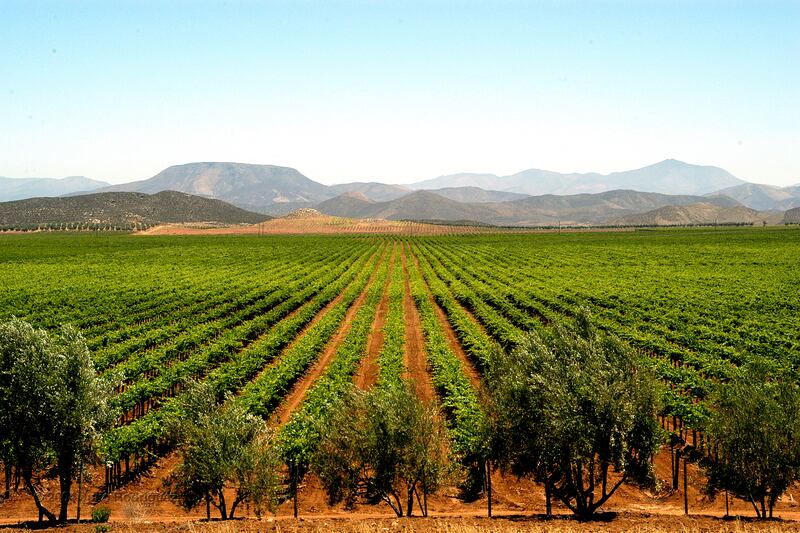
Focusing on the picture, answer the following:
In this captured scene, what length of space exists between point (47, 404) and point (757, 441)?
58.5ft

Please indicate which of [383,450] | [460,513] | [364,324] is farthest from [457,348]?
[383,450]

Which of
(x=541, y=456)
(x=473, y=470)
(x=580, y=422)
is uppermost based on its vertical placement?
(x=580, y=422)

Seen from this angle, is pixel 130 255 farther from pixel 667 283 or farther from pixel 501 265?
pixel 667 283

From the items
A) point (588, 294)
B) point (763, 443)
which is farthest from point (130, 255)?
point (763, 443)

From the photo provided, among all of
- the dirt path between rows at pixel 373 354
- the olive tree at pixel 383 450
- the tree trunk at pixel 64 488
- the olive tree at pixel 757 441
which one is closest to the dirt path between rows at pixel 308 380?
the dirt path between rows at pixel 373 354

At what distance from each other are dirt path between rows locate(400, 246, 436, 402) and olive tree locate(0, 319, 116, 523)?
934 centimetres

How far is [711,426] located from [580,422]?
422cm

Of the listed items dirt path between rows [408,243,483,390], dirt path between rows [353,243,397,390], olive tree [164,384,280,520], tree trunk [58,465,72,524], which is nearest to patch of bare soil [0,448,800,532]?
tree trunk [58,465,72,524]

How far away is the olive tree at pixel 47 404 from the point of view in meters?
13.6

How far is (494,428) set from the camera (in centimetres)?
1506

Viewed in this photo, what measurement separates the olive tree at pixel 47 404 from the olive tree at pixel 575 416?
36.2 ft

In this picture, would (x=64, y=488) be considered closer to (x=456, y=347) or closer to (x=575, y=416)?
(x=575, y=416)

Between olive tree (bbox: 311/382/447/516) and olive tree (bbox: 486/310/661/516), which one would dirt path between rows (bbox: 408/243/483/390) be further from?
olive tree (bbox: 311/382/447/516)

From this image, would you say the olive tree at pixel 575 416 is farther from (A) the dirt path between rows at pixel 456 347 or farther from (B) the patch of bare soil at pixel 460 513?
(A) the dirt path between rows at pixel 456 347
